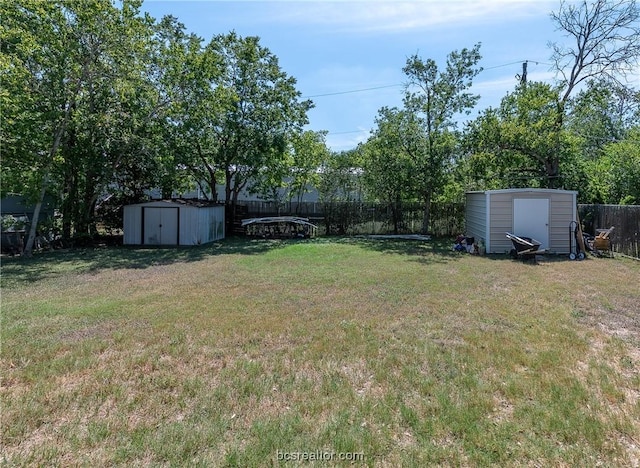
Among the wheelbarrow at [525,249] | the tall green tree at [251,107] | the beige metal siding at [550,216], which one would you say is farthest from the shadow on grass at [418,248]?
the tall green tree at [251,107]

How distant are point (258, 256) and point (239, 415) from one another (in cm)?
802

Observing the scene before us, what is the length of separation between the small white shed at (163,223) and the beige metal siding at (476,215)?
376 inches

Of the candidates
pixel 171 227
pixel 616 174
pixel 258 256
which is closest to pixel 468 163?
pixel 616 174

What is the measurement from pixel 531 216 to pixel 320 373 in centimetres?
1009

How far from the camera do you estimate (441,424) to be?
2582 mm

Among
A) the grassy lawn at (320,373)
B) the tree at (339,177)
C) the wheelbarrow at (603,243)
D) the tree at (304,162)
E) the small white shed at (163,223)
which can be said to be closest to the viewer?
the grassy lawn at (320,373)

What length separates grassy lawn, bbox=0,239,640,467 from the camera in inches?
93.0

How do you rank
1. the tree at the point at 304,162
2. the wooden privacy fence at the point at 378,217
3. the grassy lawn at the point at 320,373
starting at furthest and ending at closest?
the tree at the point at 304,162, the wooden privacy fence at the point at 378,217, the grassy lawn at the point at 320,373

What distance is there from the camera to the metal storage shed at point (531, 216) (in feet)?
36.3

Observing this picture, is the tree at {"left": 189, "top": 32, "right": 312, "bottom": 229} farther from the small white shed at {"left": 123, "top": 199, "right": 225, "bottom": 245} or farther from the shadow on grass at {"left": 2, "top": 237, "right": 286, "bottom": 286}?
the shadow on grass at {"left": 2, "top": 237, "right": 286, "bottom": 286}

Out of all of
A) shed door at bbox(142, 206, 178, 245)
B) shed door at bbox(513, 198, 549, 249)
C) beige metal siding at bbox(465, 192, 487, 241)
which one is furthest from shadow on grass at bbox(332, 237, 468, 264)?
shed door at bbox(142, 206, 178, 245)

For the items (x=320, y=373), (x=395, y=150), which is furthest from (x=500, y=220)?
(x=320, y=373)

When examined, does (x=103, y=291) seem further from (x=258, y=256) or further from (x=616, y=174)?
(x=616, y=174)

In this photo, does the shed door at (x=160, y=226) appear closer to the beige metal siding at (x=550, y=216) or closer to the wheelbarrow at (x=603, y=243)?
the beige metal siding at (x=550, y=216)
